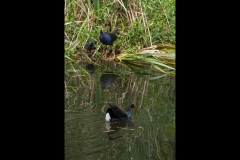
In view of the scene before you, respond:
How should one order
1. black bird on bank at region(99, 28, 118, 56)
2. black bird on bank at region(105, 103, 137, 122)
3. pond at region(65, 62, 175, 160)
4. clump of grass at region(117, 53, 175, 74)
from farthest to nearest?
black bird on bank at region(99, 28, 118, 56) < clump of grass at region(117, 53, 175, 74) < black bird on bank at region(105, 103, 137, 122) < pond at region(65, 62, 175, 160)

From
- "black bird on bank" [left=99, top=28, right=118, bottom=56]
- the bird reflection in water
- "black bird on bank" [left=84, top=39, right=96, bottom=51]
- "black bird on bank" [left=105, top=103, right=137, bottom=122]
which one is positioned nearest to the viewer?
the bird reflection in water

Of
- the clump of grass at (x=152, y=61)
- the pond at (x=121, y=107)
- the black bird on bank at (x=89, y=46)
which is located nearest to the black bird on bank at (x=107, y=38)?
the black bird on bank at (x=89, y=46)

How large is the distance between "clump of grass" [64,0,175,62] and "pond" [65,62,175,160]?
3.41 ft

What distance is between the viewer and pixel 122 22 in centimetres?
1038

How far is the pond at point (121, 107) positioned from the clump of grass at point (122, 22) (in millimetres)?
1041

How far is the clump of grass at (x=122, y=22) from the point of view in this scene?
978 cm

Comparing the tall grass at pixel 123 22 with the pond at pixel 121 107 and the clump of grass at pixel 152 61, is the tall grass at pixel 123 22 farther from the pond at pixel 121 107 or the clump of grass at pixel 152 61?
the pond at pixel 121 107

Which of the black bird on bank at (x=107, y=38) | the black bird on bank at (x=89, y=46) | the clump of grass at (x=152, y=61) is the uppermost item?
the black bird on bank at (x=107, y=38)

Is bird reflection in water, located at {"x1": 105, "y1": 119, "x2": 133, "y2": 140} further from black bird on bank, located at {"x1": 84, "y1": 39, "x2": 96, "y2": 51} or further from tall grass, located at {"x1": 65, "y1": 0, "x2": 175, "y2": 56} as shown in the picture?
black bird on bank, located at {"x1": 84, "y1": 39, "x2": 96, "y2": 51}

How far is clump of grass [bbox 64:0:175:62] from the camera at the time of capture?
9.78 meters

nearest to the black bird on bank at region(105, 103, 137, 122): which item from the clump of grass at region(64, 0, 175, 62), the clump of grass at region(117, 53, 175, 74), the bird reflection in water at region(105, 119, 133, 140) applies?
the bird reflection in water at region(105, 119, 133, 140)

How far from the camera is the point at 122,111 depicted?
5.59 metres

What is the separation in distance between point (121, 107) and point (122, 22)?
4456 millimetres
